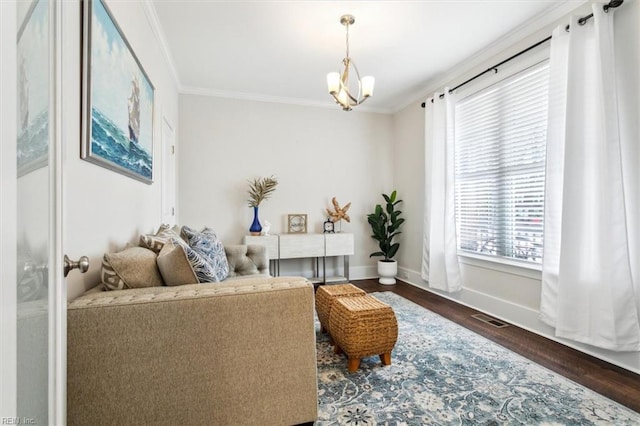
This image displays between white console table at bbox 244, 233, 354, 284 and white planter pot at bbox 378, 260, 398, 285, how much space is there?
0.48 meters

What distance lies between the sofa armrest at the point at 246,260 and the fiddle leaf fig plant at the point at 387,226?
2006mm

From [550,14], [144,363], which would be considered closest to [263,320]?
[144,363]

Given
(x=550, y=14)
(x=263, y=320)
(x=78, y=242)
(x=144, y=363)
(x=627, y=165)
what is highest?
(x=550, y=14)

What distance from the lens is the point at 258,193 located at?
13.4 ft

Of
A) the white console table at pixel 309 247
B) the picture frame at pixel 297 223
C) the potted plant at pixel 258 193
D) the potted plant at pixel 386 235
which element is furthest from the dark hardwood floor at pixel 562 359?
the potted plant at pixel 258 193

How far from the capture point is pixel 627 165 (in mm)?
2012

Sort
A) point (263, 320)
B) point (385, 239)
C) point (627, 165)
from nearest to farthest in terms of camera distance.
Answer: point (263, 320) < point (627, 165) < point (385, 239)

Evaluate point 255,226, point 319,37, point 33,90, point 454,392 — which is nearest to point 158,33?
point 319,37

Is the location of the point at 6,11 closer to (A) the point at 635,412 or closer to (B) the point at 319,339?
(B) the point at 319,339

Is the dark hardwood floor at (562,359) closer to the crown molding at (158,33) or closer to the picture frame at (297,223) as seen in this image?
the picture frame at (297,223)

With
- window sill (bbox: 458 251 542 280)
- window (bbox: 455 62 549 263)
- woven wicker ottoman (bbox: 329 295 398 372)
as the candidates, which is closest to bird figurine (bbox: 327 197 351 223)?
window (bbox: 455 62 549 263)

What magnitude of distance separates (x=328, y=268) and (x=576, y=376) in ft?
9.90

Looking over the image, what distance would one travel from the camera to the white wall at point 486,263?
1988 mm

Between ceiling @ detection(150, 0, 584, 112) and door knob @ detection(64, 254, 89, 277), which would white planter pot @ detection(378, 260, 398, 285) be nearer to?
ceiling @ detection(150, 0, 584, 112)
